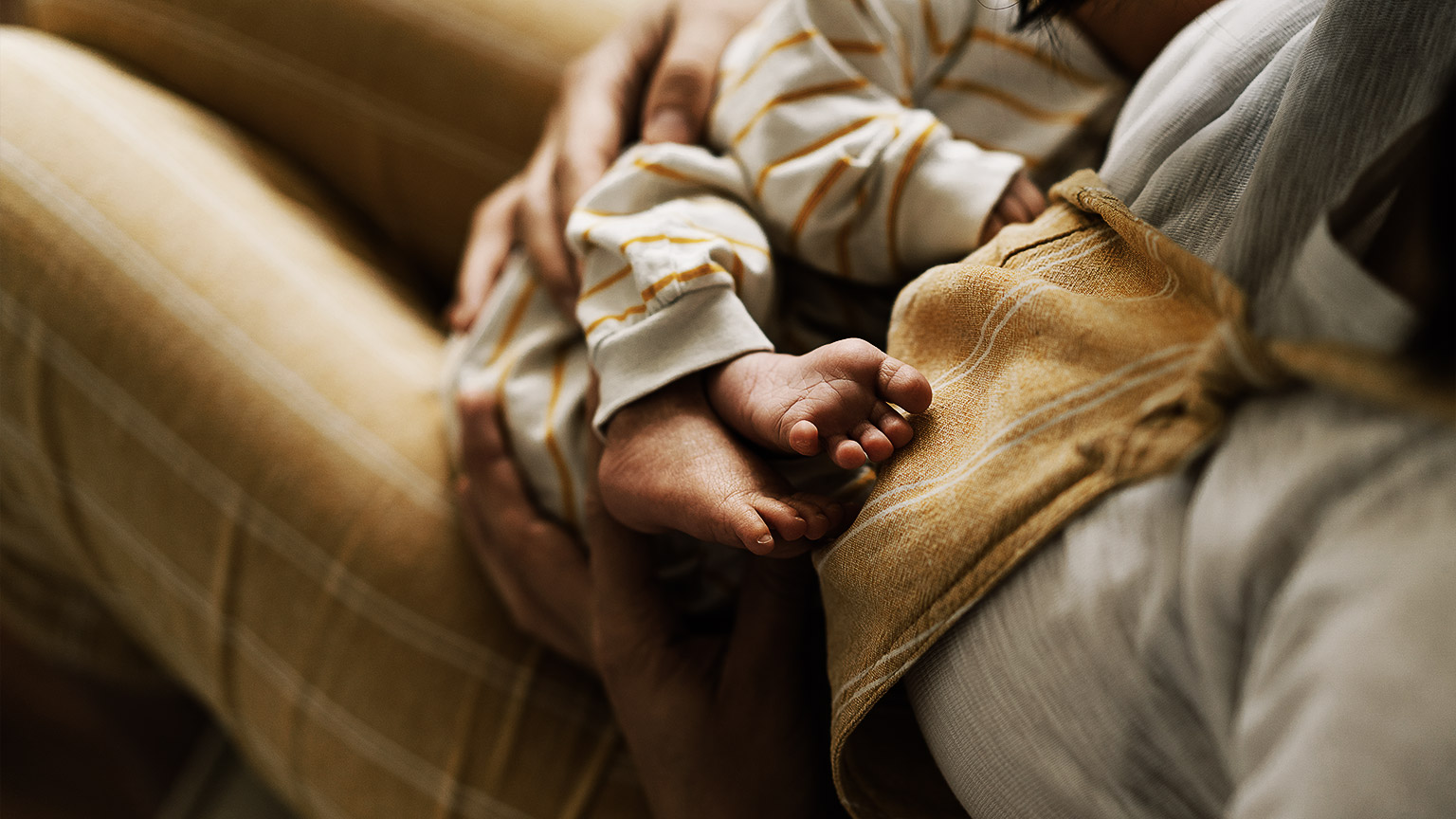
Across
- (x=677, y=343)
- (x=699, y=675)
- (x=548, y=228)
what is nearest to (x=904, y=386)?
(x=677, y=343)

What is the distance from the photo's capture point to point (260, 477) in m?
0.69

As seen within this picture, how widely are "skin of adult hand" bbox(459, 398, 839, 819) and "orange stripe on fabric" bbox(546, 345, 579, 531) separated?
0.03m

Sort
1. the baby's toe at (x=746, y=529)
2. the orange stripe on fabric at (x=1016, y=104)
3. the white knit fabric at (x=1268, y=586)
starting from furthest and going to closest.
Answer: the orange stripe on fabric at (x=1016, y=104)
the baby's toe at (x=746, y=529)
the white knit fabric at (x=1268, y=586)

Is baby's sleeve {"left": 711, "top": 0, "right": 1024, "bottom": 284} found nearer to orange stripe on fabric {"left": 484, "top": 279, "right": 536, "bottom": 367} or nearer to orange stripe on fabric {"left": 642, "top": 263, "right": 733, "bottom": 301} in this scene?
orange stripe on fabric {"left": 642, "top": 263, "right": 733, "bottom": 301}

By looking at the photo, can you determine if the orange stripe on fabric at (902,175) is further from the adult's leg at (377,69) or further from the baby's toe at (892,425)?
the adult's leg at (377,69)

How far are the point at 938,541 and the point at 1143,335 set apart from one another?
0.12m

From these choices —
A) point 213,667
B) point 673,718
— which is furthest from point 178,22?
point 673,718

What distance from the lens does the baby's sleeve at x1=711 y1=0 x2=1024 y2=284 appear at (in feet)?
1.82

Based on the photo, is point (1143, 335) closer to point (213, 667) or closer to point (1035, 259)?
point (1035, 259)

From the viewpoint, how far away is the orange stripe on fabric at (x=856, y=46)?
60cm

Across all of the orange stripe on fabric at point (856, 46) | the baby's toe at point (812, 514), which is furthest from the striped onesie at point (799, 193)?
the baby's toe at point (812, 514)

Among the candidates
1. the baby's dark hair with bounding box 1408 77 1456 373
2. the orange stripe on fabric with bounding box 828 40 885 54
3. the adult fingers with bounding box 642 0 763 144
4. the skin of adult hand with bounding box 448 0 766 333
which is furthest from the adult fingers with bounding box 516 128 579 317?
the baby's dark hair with bounding box 1408 77 1456 373

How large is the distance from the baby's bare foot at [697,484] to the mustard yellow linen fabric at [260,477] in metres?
0.23

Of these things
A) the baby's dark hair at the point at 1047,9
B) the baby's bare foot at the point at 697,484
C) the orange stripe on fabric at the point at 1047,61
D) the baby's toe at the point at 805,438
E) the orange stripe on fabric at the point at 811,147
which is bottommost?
the baby's bare foot at the point at 697,484
